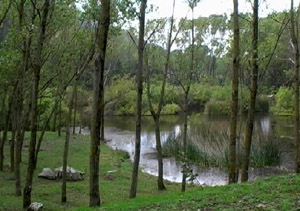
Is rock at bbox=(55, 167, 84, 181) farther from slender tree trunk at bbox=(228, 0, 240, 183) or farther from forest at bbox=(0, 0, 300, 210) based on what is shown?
slender tree trunk at bbox=(228, 0, 240, 183)

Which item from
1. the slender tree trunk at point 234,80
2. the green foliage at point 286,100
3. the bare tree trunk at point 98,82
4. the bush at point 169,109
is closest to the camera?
the bare tree trunk at point 98,82

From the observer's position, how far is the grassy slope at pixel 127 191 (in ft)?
24.9

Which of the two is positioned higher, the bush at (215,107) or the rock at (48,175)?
the bush at (215,107)

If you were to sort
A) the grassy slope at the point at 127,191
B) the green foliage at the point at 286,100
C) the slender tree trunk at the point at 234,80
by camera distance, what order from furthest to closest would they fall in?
the green foliage at the point at 286,100, the slender tree trunk at the point at 234,80, the grassy slope at the point at 127,191

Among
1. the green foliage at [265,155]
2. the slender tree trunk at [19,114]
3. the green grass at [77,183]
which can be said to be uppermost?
the slender tree trunk at [19,114]

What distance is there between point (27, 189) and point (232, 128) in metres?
6.04

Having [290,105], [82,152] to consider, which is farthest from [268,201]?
[290,105]

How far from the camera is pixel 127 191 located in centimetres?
1510

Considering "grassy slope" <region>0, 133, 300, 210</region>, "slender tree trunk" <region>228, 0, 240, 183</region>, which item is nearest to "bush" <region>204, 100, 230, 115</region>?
"grassy slope" <region>0, 133, 300, 210</region>

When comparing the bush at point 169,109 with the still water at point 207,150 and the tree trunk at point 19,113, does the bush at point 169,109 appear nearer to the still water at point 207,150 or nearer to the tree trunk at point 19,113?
the still water at point 207,150

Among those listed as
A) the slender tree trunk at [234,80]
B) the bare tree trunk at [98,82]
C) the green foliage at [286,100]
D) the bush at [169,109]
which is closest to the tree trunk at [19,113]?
the bare tree trunk at [98,82]

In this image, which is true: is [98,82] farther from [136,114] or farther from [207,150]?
[207,150]

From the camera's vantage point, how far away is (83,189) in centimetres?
1502

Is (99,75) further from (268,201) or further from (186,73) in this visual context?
(186,73)
